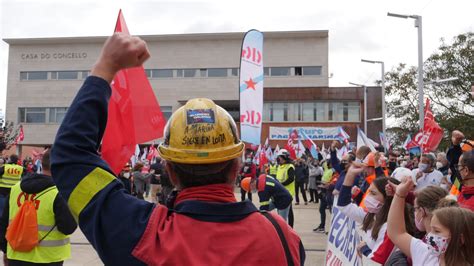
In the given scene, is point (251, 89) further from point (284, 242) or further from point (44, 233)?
point (284, 242)

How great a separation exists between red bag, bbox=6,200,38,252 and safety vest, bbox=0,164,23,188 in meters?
3.27

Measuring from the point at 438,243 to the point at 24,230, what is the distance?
3.22 meters

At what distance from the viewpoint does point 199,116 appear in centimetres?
164

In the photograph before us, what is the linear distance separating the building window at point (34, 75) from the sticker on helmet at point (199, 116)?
58.3 metres

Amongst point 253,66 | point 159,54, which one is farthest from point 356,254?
point 159,54

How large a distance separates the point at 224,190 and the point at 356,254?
3.77 m

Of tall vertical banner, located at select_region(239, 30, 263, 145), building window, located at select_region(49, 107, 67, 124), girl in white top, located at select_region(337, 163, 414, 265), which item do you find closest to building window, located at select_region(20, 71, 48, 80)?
building window, located at select_region(49, 107, 67, 124)

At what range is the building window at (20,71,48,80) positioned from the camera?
182 feet

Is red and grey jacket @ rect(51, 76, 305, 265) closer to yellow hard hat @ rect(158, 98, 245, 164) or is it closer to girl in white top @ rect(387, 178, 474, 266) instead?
yellow hard hat @ rect(158, 98, 245, 164)

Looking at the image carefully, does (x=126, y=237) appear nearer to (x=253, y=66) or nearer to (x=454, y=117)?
(x=253, y=66)

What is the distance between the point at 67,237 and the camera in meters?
4.45

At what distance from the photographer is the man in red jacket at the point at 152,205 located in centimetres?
149

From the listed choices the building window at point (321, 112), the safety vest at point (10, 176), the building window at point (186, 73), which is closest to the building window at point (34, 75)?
the building window at point (186, 73)

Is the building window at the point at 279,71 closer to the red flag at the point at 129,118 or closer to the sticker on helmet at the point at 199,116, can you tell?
the red flag at the point at 129,118
